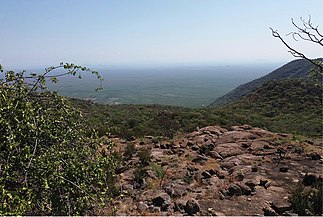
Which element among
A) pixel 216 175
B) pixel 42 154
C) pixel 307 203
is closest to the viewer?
pixel 42 154

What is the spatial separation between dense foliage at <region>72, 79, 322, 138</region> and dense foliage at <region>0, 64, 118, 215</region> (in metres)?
8.72

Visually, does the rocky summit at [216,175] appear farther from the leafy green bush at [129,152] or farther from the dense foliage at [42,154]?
the dense foliage at [42,154]

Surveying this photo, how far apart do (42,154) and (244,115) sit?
2695 cm

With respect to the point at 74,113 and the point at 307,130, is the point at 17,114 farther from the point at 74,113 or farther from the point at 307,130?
the point at 307,130

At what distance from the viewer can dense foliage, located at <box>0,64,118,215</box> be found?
416 cm

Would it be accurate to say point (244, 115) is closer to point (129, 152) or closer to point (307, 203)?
point (129, 152)

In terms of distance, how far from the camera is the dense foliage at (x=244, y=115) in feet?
59.3

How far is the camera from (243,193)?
25.2ft

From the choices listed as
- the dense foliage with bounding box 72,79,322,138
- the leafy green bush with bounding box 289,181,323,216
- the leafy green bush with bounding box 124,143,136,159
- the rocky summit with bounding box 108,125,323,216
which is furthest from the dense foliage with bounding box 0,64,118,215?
the dense foliage with bounding box 72,79,322,138

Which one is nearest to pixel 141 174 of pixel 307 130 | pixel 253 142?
pixel 253 142

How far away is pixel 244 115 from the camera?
29578 mm

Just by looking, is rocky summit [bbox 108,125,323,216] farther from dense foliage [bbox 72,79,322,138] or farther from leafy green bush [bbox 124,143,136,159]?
dense foliage [bbox 72,79,322,138]

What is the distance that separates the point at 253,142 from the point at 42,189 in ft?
33.5

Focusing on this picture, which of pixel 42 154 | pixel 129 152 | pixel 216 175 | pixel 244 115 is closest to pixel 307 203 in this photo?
pixel 216 175
